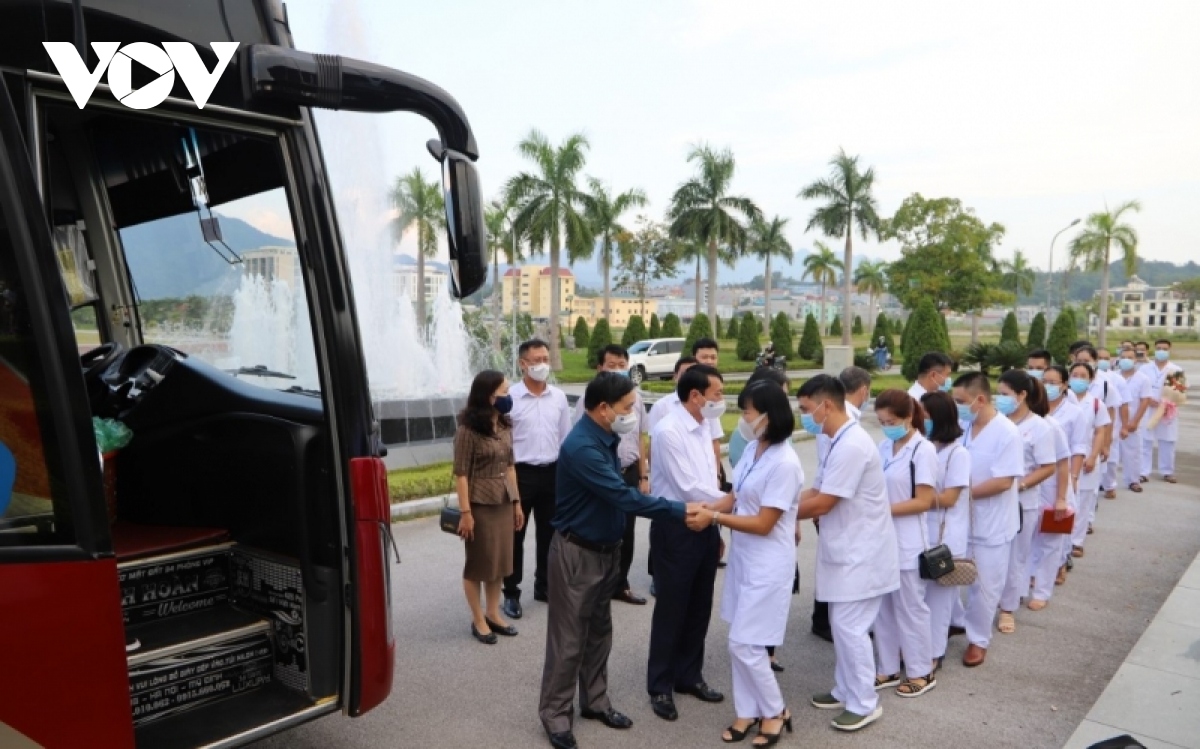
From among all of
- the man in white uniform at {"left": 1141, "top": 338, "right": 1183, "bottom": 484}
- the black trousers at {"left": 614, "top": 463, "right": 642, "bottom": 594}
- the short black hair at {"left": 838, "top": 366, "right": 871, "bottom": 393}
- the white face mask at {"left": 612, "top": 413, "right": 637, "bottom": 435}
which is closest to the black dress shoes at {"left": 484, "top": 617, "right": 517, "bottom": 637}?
the black trousers at {"left": 614, "top": 463, "right": 642, "bottom": 594}

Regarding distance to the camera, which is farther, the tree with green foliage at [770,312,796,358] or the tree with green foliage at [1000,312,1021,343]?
the tree with green foliage at [770,312,796,358]

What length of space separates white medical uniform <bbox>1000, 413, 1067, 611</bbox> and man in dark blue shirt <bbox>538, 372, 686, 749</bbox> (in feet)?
10.6

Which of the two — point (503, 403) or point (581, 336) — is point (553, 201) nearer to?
point (581, 336)

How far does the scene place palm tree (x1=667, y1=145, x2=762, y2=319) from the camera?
41.4 metres

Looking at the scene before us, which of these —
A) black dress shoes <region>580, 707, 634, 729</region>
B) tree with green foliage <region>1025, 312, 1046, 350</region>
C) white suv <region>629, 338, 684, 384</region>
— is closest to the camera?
black dress shoes <region>580, 707, 634, 729</region>

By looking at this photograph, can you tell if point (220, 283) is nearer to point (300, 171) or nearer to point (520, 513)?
point (300, 171)

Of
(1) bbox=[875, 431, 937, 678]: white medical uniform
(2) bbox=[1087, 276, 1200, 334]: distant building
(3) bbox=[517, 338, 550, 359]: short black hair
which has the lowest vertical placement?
(2) bbox=[1087, 276, 1200, 334]: distant building

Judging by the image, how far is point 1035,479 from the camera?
6043 millimetres

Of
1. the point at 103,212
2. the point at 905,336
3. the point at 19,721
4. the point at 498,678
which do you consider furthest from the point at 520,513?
the point at 905,336

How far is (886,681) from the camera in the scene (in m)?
4.95

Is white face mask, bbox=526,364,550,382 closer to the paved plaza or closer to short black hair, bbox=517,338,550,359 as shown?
short black hair, bbox=517,338,550,359

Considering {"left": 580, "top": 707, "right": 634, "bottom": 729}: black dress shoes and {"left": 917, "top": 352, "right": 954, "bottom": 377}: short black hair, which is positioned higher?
{"left": 917, "top": 352, "right": 954, "bottom": 377}: short black hair

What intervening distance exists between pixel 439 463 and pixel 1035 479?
26.3 ft

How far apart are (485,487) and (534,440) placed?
0.78 m
